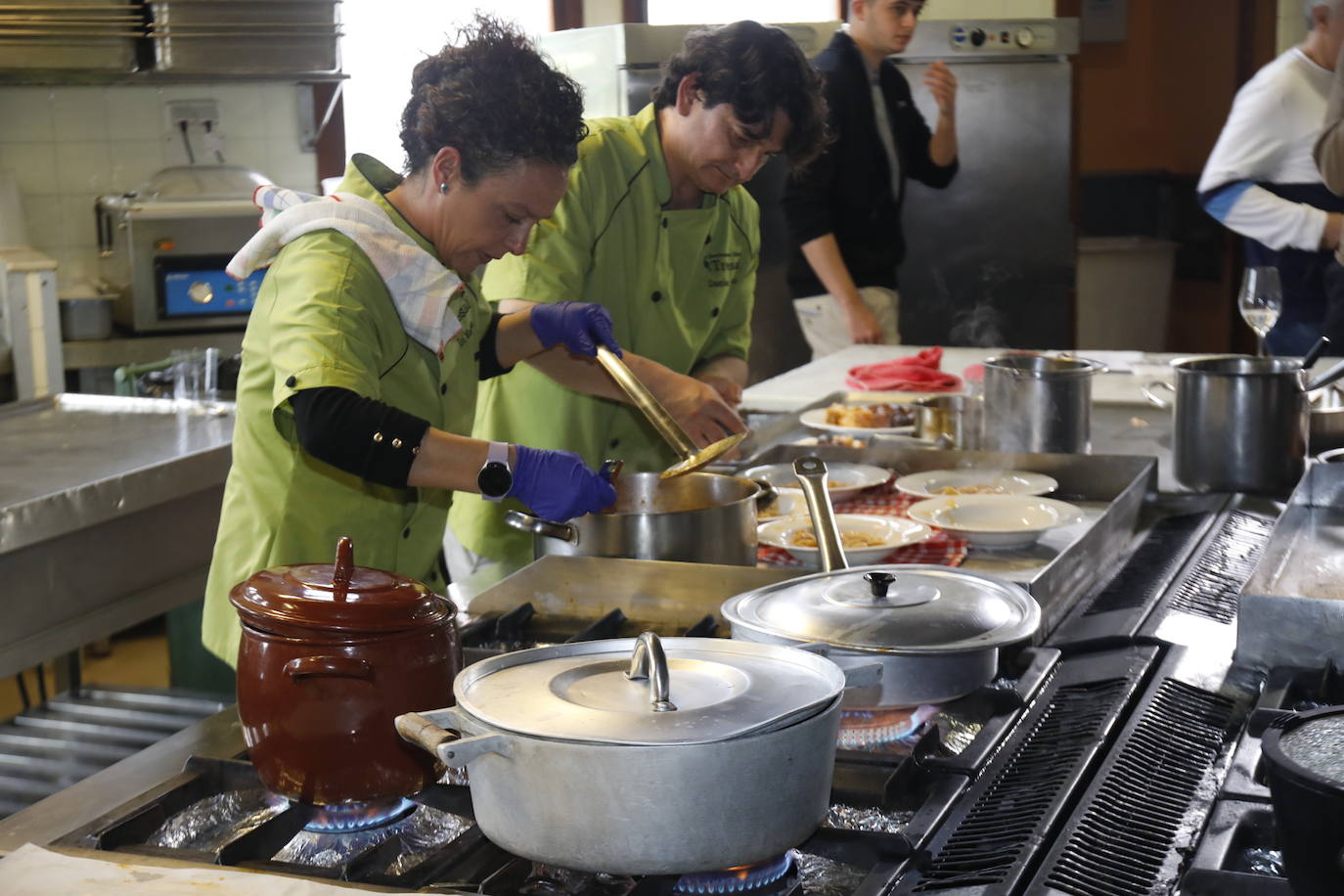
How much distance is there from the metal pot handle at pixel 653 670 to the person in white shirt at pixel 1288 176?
3330mm

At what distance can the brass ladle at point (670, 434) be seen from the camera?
5.99ft

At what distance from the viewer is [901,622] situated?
122 cm

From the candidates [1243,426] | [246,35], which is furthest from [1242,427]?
[246,35]

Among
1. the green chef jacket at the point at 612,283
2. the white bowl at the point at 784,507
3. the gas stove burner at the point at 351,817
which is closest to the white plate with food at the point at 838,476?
the white bowl at the point at 784,507

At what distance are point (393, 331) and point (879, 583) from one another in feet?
2.78

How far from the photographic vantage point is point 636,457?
8.55ft

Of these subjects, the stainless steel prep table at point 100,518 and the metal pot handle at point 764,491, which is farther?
the stainless steel prep table at point 100,518

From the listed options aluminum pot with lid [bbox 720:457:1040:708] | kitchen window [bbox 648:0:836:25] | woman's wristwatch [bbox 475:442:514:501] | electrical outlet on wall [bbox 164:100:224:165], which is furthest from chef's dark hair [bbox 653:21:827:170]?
kitchen window [bbox 648:0:836:25]

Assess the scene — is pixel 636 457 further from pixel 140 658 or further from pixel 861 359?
pixel 140 658

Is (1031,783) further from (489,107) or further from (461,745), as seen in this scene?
(489,107)

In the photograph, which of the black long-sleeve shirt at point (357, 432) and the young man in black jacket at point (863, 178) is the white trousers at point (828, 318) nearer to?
the young man in black jacket at point (863, 178)

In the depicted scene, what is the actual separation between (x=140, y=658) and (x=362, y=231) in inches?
132

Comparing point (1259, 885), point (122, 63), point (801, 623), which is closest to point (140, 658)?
point (122, 63)

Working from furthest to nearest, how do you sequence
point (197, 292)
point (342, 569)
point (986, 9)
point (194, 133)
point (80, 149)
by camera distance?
point (986, 9) → point (194, 133) → point (80, 149) → point (197, 292) → point (342, 569)
